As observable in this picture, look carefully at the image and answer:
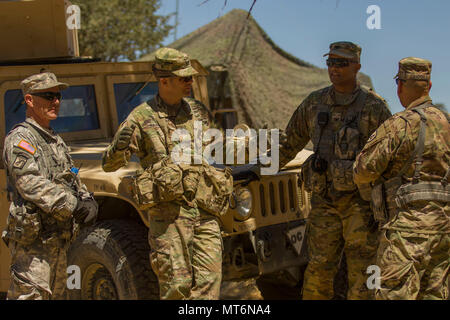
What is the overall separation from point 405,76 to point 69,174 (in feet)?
6.09

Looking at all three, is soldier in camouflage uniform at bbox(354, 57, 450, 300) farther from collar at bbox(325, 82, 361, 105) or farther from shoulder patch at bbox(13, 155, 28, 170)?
shoulder patch at bbox(13, 155, 28, 170)

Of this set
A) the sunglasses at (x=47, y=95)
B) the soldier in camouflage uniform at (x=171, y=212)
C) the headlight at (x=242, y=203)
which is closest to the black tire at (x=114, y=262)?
the soldier in camouflage uniform at (x=171, y=212)

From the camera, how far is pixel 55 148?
138 inches

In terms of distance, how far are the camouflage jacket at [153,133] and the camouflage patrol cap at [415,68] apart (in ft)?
3.83

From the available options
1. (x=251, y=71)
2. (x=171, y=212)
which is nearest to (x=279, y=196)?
(x=171, y=212)

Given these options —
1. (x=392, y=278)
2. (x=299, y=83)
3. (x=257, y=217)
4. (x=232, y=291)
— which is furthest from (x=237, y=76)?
(x=392, y=278)

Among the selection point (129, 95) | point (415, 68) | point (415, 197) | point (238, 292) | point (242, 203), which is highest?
point (415, 68)

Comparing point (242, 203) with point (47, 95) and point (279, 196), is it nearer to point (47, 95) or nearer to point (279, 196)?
point (279, 196)

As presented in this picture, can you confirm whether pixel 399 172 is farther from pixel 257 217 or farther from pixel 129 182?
pixel 129 182

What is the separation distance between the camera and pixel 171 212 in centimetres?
350

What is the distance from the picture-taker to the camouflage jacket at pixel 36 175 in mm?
3227

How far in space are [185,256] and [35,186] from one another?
0.87 metres

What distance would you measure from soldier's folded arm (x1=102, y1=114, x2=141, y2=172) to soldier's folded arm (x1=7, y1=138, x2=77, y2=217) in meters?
0.33

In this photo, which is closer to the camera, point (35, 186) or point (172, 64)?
point (35, 186)
